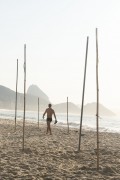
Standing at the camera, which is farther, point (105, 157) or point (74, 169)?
point (105, 157)

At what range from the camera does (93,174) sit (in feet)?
35.2

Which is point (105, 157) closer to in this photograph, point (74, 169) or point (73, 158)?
point (73, 158)

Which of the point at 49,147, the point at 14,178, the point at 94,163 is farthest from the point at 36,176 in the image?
the point at 49,147

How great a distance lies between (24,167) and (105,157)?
4.08 m

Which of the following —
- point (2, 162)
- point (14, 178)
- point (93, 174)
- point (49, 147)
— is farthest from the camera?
point (49, 147)

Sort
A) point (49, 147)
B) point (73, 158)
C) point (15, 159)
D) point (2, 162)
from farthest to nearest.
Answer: point (49, 147) → point (73, 158) → point (15, 159) → point (2, 162)

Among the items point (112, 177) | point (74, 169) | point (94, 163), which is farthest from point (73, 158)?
point (112, 177)

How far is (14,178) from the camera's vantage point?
32.1ft

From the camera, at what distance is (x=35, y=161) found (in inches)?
490

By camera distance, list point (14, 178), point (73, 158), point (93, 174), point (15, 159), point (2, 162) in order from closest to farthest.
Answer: point (14, 178) < point (93, 174) < point (2, 162) < point (15, 159) < point (73, 158)

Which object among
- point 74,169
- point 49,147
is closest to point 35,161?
point 74,169

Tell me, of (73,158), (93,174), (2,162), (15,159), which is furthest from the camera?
(73,158)

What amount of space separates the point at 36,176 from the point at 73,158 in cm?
362

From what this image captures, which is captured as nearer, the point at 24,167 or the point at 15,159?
the point at 24,167
